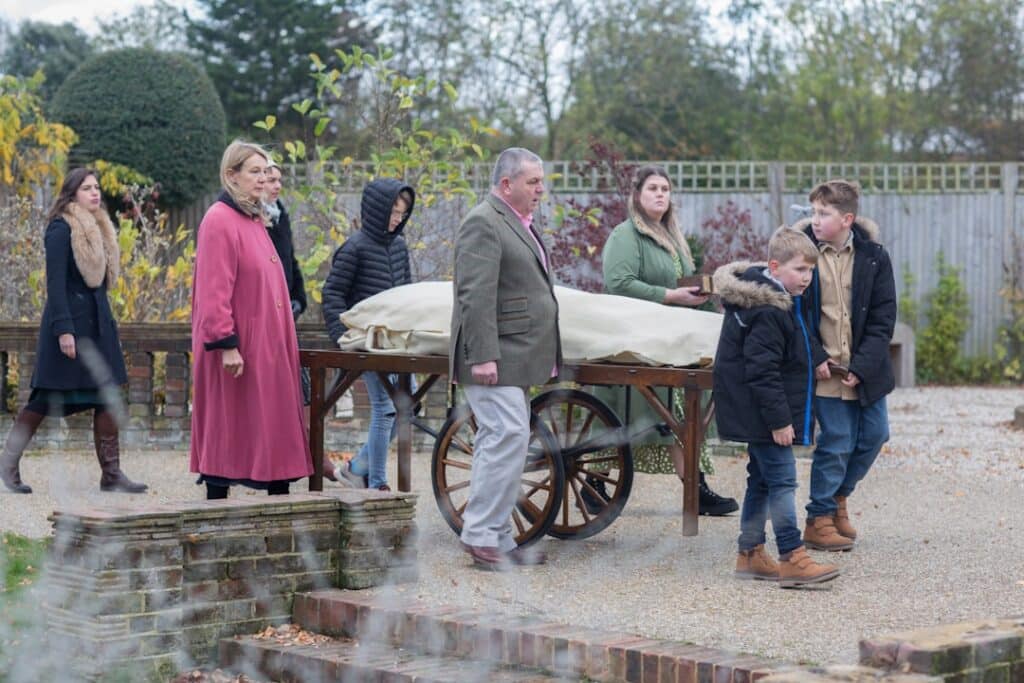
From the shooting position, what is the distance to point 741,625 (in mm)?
5449

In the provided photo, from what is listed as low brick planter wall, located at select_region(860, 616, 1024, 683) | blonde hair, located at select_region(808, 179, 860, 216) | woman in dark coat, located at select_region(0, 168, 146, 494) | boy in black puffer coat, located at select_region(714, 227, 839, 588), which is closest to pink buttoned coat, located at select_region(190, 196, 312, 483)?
woman in dark coat, located at select_region(0, 168, 146, 494)

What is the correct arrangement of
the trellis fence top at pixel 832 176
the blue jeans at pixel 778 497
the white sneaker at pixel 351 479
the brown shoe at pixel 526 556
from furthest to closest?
1. the trellis fence top at pixel 832 176
2. the white sneaker at pixel 351 479
3. the brown shoe at pixel 526 556
4. the blue jeans at pixel 778 497

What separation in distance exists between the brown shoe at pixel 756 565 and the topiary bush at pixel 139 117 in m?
16.4

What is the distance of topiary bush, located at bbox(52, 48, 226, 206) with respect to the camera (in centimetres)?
2189

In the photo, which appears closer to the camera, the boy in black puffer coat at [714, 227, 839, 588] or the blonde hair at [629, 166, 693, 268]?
the boy in black puffer coat at [714, 227, 839, 588]

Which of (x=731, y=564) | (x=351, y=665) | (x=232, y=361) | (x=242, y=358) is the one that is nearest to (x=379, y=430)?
(x=242, y=358)

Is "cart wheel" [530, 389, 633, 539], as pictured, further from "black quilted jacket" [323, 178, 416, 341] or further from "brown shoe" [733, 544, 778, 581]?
"black quilted jacket" [323, 178, 416, 341]

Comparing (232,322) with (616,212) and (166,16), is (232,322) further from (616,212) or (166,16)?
(166,16)

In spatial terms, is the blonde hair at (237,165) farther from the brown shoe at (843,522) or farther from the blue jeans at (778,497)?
the brown shoe at (843,522)

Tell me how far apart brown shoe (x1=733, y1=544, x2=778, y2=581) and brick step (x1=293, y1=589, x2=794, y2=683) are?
1.38 metres

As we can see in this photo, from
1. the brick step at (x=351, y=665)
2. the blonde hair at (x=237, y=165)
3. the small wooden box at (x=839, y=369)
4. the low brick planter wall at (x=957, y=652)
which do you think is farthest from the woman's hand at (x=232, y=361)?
the low brick planter wall at (x=957, y=652)

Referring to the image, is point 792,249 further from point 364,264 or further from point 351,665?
point 364,264

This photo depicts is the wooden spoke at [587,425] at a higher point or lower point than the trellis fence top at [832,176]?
lower

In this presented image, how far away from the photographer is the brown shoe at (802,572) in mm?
6270
